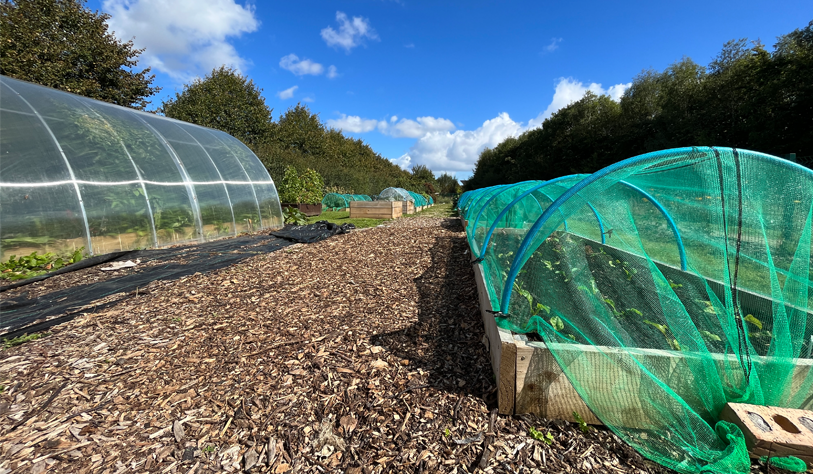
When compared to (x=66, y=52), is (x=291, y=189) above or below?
below

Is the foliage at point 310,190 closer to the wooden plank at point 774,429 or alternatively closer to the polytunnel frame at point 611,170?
the polytunnel frame at point 611,170

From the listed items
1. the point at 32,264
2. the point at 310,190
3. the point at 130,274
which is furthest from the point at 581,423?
the point at 310,190

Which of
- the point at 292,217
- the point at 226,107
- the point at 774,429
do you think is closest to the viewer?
the point at 774,429

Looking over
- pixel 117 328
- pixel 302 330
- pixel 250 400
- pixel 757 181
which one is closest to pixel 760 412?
pixel 757 181

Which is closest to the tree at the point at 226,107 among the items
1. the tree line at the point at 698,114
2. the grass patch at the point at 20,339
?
the grass patch at the point at 20,339

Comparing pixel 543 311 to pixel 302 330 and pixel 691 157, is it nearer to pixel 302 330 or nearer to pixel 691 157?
pixel 691 157

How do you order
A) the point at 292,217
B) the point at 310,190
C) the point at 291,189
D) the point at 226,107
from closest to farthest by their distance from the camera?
the point at 292,217 → the point at 291,189 → the point at 310,190 → the point at 226,107

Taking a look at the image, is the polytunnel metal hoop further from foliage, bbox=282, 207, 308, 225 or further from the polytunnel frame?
the polytunnel frame

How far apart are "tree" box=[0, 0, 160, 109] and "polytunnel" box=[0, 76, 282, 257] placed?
11.4m

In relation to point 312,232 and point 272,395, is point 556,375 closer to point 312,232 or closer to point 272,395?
point 272,395

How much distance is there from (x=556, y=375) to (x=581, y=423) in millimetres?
298

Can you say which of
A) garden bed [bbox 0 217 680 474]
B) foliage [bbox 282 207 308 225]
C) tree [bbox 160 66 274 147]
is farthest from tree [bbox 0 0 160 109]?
garden bed [bbox 0 217 680 474]

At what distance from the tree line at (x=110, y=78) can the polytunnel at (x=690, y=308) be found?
17.1 meters

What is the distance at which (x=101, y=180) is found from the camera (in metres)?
5.64
